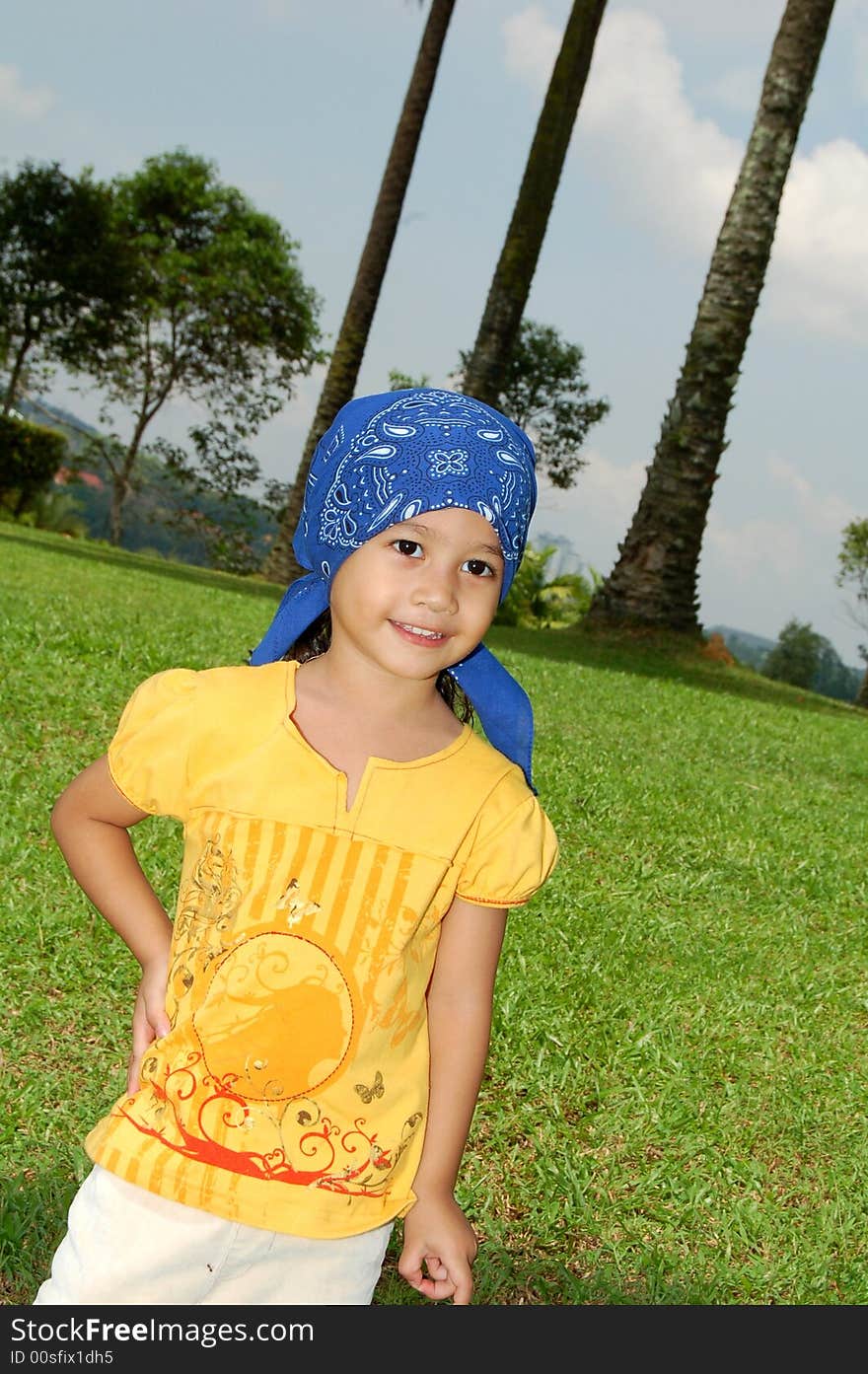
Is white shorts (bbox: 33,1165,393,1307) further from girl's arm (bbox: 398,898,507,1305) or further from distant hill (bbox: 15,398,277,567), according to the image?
distant hill (bbox: 15,398,277,567)

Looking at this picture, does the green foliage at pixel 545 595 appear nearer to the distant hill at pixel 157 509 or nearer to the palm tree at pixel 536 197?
the palm tree at pixel 536 197

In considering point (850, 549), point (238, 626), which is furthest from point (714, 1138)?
point (850, 549)

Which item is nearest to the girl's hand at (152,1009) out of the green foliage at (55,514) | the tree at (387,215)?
the tree at (387,215)

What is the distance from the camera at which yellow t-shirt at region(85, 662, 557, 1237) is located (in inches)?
68.9

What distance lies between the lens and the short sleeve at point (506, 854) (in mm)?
1876

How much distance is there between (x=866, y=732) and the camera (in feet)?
33.5

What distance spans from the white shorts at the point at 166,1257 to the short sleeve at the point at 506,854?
1.72 feet

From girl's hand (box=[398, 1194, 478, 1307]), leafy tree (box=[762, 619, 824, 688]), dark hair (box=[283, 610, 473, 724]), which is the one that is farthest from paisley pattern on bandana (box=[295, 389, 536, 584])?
leafy tree (box=[762, 619, 824, 688])

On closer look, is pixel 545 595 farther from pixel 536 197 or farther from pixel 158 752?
pixel 158 752

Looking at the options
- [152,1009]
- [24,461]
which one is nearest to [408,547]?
[152,1009]

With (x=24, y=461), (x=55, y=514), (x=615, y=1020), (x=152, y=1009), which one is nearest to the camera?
(x=152, y=1009)

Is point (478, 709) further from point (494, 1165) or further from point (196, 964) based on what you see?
point (494, 1165)

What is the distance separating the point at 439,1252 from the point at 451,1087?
0.23m

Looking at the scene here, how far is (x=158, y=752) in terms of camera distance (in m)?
1.87
